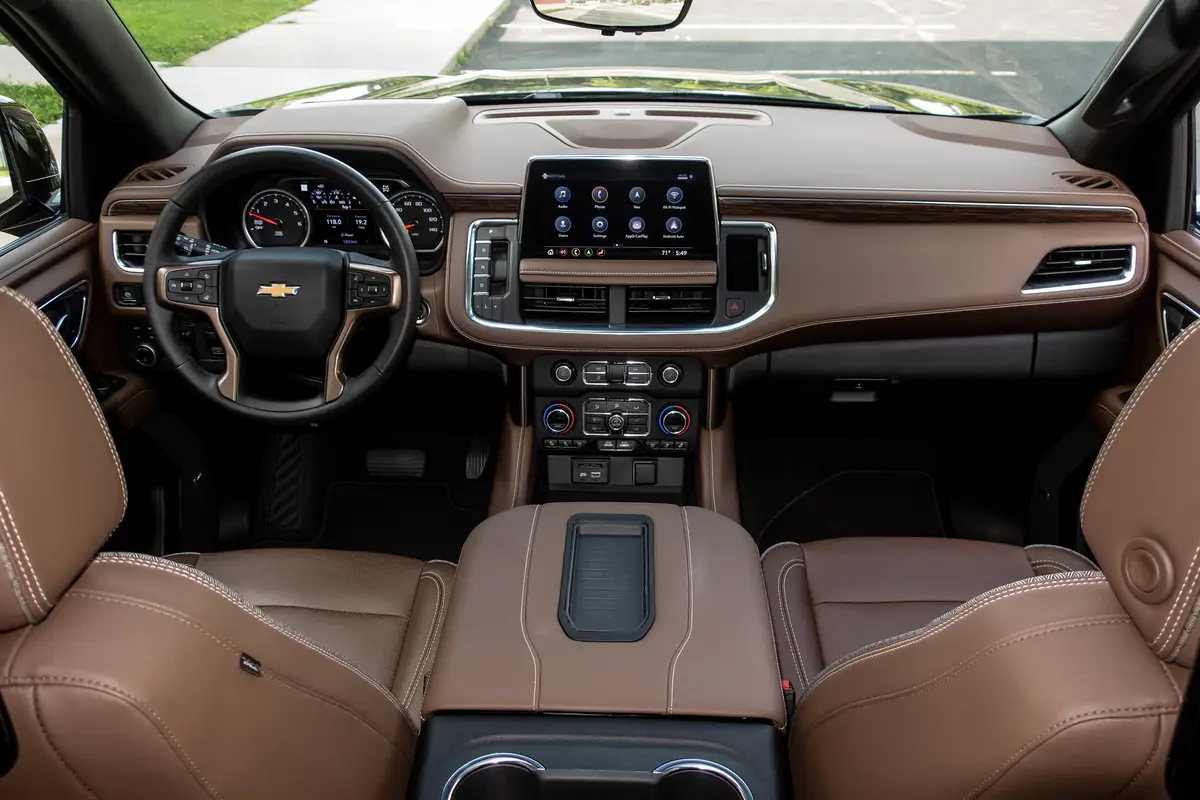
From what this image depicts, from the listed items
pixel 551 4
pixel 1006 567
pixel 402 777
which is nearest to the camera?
pixel 402 777

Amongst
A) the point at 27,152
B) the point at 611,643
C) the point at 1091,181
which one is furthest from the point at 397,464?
the point at 1091,181

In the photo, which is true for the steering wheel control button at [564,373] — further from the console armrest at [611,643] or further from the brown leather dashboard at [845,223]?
the console armrest at [611,643]

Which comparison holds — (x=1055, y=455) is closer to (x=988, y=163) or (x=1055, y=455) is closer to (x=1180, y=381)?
(x=988, y=163)

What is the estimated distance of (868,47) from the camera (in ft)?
19.0

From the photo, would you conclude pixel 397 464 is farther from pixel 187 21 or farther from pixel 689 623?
pixel 689 623

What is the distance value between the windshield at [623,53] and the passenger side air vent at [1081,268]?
519 mm

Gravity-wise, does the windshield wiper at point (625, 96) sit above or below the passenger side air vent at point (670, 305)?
above

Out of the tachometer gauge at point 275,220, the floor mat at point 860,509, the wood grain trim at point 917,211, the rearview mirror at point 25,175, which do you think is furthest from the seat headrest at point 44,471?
the floor mat at point 860,509

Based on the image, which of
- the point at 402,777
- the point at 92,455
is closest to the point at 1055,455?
the point at 402,777

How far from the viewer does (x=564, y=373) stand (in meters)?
2.59

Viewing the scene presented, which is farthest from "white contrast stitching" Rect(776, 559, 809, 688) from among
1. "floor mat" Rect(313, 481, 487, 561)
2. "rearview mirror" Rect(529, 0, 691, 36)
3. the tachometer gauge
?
the tachometer gauge

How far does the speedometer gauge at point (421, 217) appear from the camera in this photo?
8.21 ft

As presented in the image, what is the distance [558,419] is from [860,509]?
109 centimetres

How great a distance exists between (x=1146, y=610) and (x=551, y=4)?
1993 millimetres
